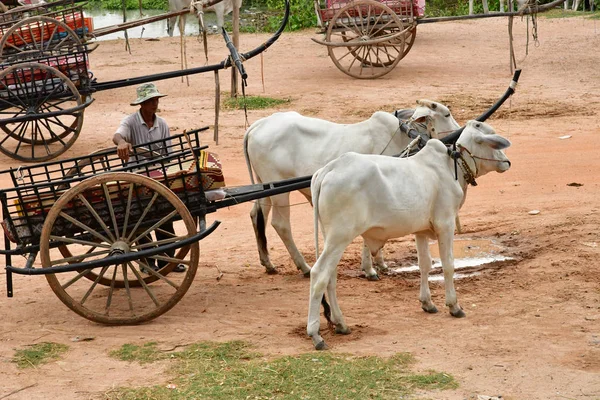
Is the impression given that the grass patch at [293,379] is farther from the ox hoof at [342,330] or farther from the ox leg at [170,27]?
the ox leg at [170,27]

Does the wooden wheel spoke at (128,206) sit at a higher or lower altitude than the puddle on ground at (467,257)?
higher

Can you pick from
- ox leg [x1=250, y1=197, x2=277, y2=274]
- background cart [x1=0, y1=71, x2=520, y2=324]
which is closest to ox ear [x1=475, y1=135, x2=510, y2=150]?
background cart [x1=0, y1=71, x2=520, y2=324]

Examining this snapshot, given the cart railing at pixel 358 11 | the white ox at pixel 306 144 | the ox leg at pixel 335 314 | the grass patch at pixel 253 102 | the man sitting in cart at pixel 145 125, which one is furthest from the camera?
the cart railing at pixel 358 11

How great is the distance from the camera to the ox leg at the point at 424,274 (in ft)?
22.4

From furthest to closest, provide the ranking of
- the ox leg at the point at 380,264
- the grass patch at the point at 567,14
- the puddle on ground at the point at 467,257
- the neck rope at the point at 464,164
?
the grass patch at the point at 567,14 → the ox leg at the point at 380,264 → the puddle on ground at the point at 467,257 → the neck rope at the point at 464,164

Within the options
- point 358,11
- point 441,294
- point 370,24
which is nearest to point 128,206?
point 441,294

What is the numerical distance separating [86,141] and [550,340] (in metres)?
9.55

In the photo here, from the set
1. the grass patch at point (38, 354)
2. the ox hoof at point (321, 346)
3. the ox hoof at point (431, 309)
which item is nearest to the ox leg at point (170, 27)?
the ox hoof at point (431, 309)

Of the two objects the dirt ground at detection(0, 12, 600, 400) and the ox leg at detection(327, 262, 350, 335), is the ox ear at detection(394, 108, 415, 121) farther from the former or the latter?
the ox leg at detection(327, 262, 350, 335)

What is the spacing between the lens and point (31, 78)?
1203 cm

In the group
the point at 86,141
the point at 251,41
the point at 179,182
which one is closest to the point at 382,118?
the point at 179,182

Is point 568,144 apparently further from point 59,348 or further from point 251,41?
point 251,41

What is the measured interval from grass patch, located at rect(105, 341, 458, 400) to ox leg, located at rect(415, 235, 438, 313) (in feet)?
3.28

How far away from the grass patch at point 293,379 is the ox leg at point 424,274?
39.4 inches
